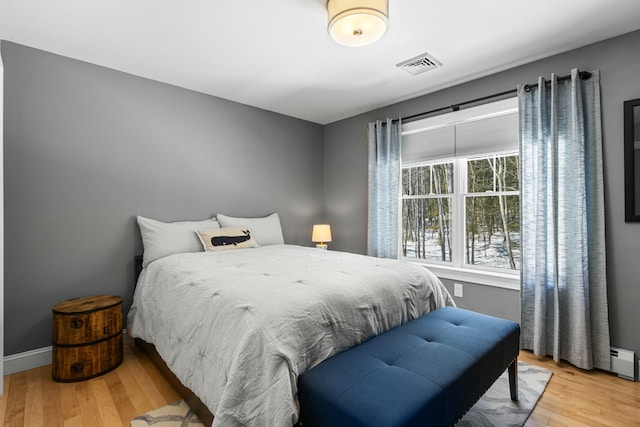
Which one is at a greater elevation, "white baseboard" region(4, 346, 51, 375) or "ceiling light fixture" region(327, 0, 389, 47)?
"ceiling light fixture" region(327, 0, 389, 47)

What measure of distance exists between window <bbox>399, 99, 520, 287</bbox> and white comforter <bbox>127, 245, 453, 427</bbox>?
1114 millimetres

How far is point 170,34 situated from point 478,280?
328 cm

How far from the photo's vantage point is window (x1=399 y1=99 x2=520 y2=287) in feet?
9.37

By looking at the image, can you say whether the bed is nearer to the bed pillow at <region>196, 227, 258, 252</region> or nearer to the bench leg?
the bed pillow at <region>196, 227, 258, 252</region>

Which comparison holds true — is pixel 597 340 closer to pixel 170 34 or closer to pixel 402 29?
pixel 402 29

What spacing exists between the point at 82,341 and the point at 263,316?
1.62 m

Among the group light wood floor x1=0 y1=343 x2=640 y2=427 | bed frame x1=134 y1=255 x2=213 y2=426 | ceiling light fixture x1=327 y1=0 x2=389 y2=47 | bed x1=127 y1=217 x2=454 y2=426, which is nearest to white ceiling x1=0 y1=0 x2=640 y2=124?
ceiling light fixture x1=327 y1=0 x2=389 y2=47

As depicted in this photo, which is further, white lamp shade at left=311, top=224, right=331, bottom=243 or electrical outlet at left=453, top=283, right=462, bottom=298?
white lamp shade at left=311, top=224, right=331, bottom=243

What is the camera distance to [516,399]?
1851 millimetres

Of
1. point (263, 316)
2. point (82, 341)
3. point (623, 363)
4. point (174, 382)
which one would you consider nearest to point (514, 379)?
point (623, 363)

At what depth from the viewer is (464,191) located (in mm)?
3148

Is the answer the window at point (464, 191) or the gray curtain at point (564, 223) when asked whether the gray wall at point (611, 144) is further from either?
the window at point (464, 191)

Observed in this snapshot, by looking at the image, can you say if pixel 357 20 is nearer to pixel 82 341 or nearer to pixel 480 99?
pixel 480 99

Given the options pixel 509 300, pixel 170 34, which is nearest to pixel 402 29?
pixel 170 34
